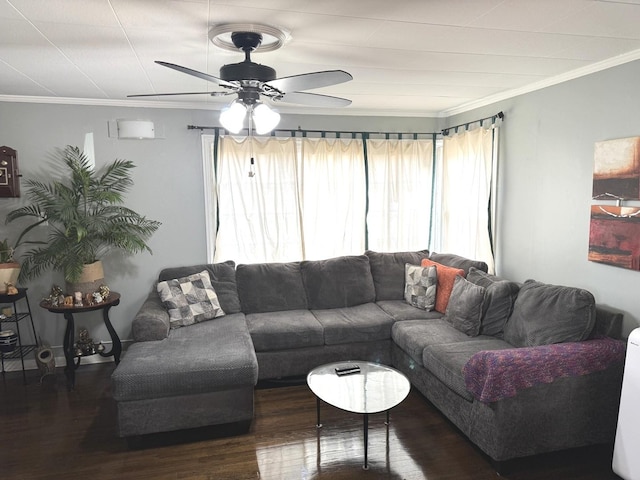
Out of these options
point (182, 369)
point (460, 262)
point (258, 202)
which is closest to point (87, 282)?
point (182, 369)

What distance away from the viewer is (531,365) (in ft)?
8.10

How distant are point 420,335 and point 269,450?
4.61 feet

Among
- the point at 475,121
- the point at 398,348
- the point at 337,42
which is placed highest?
the point at 337,42

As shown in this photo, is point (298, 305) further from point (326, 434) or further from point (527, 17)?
point (527, 17)

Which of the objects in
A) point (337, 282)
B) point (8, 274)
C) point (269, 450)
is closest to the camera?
point (269, 450)

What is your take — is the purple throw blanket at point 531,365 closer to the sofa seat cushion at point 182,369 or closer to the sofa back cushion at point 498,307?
the sofa back cushion at point 498,307

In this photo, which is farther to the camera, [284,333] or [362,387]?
[284,333]

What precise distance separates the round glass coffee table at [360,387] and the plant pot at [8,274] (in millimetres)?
2667

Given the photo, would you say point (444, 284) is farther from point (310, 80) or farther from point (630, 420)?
point (310, 80)

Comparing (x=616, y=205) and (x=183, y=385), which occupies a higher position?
(x=616, y=205)

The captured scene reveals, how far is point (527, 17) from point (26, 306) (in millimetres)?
4470

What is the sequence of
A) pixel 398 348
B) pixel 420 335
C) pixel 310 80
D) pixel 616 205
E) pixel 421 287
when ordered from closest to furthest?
pixel 310 80 < pixel 616 205 < pixel 420 335 < pixel 398 348 < pixel 421 287

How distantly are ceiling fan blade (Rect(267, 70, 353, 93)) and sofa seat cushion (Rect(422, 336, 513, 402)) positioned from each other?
1.87 metres

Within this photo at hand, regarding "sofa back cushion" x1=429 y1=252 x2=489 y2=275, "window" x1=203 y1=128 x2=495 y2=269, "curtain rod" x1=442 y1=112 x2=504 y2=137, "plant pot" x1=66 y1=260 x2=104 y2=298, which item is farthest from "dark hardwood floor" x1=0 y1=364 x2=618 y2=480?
"curtain rod" x1=442 y1=112 x2=504 y2=137
